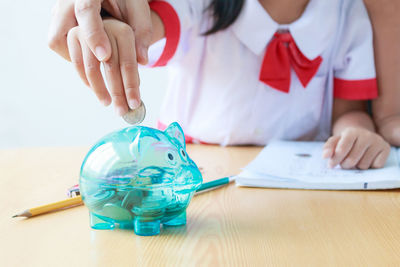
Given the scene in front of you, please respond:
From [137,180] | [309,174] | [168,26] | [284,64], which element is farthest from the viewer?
[284,64]

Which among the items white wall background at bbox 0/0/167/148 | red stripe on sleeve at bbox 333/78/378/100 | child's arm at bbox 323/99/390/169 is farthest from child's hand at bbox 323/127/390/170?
white wall background at bbox 0/0/167/148

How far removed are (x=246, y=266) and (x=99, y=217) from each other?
143 millimetres

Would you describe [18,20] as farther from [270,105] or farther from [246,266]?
[246,266]

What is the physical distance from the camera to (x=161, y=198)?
1.29ft

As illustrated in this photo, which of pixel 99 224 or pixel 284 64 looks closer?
pixel 99 224

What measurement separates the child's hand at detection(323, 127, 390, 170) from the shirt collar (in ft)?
0.88

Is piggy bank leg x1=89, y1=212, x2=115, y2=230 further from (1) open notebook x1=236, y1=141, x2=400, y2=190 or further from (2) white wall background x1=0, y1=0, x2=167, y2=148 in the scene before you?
(2) white wall background x1=0, y1=0, x2=167, y2=148

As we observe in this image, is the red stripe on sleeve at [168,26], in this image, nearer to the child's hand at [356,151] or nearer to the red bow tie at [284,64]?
the red bow tie at [284,64]

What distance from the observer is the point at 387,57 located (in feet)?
2.96

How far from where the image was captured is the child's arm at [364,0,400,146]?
896mm

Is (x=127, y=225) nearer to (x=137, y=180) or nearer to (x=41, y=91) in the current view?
(x=137, y=180)

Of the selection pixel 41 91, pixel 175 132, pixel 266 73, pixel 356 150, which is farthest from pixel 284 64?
pixel 41 91

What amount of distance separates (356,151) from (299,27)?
32 cm

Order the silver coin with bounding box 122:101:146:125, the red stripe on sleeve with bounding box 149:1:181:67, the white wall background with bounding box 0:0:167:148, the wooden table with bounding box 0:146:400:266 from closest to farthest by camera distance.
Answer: the wooden table with bounding box 0:146:400:266 → the silver coin with bounding box 122:101:146:125 → the red stripe on sleeve with bounding box 149:1:181:67 → the white wall background with bounding box 0:0:167:148
